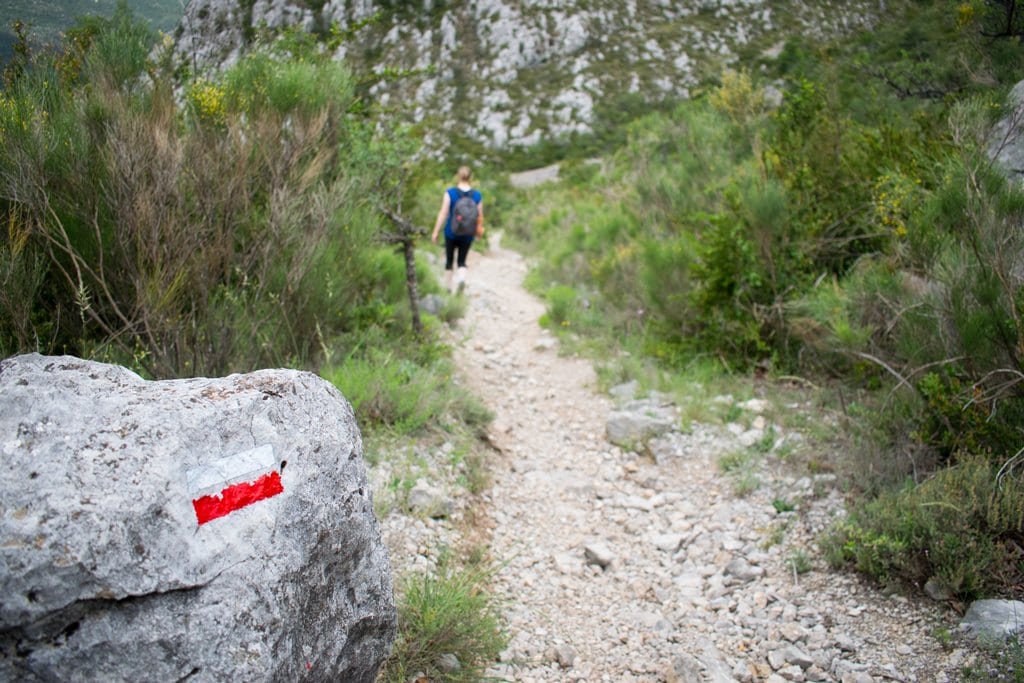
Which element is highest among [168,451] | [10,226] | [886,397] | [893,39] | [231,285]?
[893,39]

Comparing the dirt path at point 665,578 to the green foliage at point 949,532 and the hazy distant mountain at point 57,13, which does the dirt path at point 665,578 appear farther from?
the hazy distant mountain at point 57,13

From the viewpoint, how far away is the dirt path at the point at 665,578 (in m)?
2.97

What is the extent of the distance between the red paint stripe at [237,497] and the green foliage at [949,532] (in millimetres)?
2963

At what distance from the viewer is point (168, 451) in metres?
1.89

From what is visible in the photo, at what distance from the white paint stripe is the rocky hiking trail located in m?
1.52

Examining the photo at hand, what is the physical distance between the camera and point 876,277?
192 inches

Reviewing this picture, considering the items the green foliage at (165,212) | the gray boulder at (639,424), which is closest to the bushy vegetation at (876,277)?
the gray boulder at (639,424)

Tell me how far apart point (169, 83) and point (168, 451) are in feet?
10.7

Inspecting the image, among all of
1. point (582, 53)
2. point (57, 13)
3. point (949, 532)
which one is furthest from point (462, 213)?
point (582, 53)

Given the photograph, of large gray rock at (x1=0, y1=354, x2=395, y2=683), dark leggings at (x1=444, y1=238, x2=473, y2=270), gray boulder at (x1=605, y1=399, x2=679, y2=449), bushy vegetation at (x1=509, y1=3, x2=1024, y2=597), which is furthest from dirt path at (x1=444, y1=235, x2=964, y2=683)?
dark leggings at (x1=444, y1=238, x2=473, y2=270)

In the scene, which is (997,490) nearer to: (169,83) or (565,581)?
(565,581)

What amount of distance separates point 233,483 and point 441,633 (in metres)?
1.31

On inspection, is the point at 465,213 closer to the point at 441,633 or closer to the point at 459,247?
the point at 459,247

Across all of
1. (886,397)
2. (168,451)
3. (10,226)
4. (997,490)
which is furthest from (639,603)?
(10,226)
